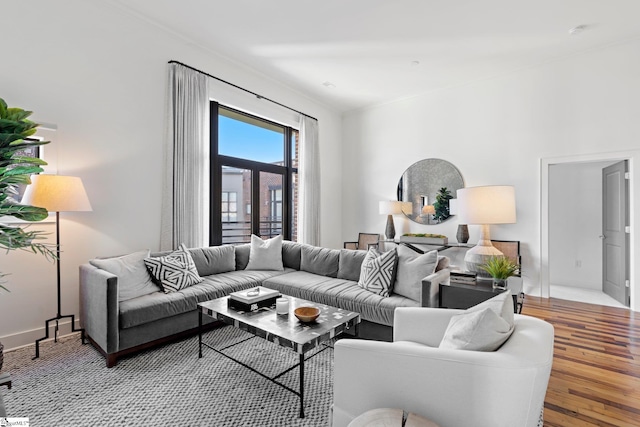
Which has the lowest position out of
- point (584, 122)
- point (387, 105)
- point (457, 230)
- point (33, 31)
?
point (457, 230)

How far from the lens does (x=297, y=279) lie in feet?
11.1

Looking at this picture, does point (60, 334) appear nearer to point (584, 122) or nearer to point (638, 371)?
point (638, 371)

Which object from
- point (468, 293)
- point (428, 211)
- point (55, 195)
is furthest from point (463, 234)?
point (55, 195)

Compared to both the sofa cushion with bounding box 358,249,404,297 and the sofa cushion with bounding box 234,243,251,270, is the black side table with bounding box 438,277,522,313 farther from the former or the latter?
the sofa cushion with bounding box 234,243,251,270

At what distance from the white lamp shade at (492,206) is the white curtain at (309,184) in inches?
122

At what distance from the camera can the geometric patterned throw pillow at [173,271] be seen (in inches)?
112

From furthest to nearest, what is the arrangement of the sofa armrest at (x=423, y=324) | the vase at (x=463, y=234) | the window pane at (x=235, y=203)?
1. the vase at (x=463, y=234)
2. the window pane at (x=235, y=203)
3. the sofa armrest at (x=423, y=324)

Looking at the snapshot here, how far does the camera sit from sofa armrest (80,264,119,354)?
2.28 m

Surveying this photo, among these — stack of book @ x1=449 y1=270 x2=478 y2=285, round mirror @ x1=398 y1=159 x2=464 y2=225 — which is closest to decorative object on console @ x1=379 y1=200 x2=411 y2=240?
round mirror @ x1=398 y1=159 x2=464 y2=225

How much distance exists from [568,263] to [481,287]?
3897 mm

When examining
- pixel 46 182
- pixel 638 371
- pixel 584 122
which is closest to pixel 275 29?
pixel 46 182

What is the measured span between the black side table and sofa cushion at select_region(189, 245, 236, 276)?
2.41m

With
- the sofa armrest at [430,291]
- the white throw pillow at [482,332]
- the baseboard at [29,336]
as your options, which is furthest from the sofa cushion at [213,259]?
the white throw pillow at [482,332]

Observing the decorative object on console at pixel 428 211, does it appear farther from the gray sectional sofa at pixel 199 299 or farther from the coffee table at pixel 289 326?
the coffee table at pixel 289 326
